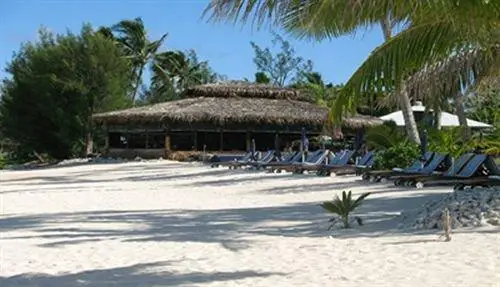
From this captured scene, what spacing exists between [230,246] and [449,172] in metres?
8.30

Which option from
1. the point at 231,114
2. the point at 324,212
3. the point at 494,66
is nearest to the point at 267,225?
the point at 324,212

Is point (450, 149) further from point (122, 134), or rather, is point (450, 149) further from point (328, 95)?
point (328, 95)

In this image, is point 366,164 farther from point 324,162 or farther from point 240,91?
point 240,91

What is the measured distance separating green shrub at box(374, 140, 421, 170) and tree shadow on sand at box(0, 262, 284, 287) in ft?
41.6

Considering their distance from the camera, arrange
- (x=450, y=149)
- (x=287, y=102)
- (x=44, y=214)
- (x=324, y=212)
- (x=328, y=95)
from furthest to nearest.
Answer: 1. (x=328, y=95)
2. (x=287, y=102)
3. (x=450, y=149)
4. (x=44, y=214)
5. (x=324, y=212)

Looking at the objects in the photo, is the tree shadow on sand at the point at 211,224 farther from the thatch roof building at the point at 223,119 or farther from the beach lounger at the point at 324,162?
the thatch roof building at the point at 223,119

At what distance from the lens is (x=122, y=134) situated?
41281mm

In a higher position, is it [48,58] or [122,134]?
[48,58]

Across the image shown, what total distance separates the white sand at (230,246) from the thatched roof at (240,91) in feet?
88.4

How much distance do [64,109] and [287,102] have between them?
13342mm

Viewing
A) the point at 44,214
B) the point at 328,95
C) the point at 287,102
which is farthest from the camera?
the point at 328,95

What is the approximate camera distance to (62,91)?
41688 mm

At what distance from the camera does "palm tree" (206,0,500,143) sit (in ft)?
16.5

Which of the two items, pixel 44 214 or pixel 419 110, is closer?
pixel 44 214
